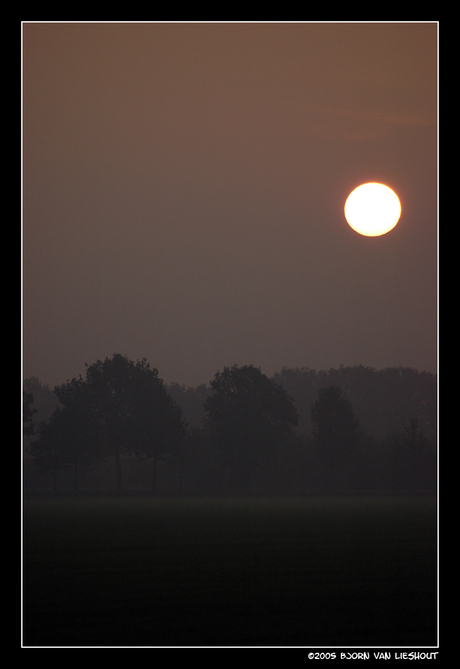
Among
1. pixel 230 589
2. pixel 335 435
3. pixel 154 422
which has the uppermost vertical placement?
pixel 230 589

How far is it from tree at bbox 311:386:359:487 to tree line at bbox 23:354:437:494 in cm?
13

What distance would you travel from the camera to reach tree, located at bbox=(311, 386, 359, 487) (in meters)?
99.3

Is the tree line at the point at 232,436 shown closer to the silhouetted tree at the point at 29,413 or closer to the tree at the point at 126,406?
the tree at the point at 126,406

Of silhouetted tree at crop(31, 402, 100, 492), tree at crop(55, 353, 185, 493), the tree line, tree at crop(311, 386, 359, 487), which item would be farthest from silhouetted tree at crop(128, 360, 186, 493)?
tree at crop(311, 386, 359, 487)

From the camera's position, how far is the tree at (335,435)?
9931cm

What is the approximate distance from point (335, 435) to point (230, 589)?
86661 millimetres

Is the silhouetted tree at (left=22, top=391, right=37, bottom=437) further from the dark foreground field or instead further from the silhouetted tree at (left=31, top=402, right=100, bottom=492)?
the dark foreground field

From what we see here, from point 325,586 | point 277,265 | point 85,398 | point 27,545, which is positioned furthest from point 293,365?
point 325,586

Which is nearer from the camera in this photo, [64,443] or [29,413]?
[29,413]

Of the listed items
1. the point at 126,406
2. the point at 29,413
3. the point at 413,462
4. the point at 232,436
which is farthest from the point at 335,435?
the point at 29,413

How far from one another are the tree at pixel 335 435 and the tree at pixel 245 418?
4466 millimetres

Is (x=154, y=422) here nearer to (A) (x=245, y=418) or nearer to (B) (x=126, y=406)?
(B) (x=126, y=406)

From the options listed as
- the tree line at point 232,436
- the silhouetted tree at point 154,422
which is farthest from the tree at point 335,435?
the silhouetted tree at point 154,422

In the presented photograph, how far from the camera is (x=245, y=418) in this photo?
103125mm
